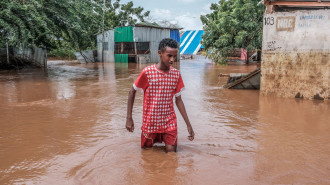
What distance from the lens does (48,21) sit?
1127 cm

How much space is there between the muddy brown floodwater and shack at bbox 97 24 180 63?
18317mm

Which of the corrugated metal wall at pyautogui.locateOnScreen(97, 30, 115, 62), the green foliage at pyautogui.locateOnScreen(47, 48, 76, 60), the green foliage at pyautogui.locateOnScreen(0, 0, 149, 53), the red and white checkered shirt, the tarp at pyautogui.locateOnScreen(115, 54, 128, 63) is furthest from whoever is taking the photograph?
the corrugated metal wall at pyautogui.locateOnScreen(97, 30, 115, 62)

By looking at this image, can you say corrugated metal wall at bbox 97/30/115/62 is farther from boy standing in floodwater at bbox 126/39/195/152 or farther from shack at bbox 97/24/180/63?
boy standing in floodwater at bbox 126/39/195/152

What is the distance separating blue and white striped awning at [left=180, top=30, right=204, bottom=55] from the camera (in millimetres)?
31000

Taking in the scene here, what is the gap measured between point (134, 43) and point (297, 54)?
19259 mm

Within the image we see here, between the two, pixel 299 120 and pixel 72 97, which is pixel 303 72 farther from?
pixel 72 97

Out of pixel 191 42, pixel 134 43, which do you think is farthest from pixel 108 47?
pixel 191 42

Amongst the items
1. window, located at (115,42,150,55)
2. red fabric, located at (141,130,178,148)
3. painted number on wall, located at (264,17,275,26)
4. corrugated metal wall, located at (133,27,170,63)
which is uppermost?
corrugated metal wall, located at (133,27,170,63)

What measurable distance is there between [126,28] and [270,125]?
21.1m

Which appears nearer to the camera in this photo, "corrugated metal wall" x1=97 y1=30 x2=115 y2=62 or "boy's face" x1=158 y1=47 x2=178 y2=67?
"boy's face" x1=158 y1=47 x2=178 y2=67

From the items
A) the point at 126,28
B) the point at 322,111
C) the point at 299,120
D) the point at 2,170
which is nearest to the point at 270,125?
the point at 299,120

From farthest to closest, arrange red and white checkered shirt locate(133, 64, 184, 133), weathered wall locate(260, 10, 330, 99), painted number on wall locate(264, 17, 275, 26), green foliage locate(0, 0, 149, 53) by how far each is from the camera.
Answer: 1. green foliage locate(0, 0, 149, 53)
2. painted number on wall locate(264, 17, 275, 26)
3. weathered wall locate(260, 10, 330, 99)
4. red and white checkered shirt locate(133, 64, 184, 133)

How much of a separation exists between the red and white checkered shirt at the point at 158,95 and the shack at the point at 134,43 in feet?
67.7

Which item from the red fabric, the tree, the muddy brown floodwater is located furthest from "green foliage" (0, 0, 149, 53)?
the red fabric
